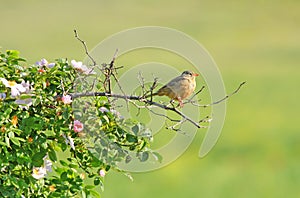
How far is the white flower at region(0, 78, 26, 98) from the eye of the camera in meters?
3.83

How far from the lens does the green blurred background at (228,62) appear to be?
37.5 feet

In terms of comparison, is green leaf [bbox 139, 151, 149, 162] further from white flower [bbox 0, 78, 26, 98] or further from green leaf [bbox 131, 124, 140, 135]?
white flower [bbox 0, 78, 26, 98]

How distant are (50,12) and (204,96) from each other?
75.1 ft

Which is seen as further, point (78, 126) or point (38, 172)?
point (38, 172)

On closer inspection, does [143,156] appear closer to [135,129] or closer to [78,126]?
[135,129]

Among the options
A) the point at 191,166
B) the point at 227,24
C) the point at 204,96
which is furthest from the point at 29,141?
the point at 227,24

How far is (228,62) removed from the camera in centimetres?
2558

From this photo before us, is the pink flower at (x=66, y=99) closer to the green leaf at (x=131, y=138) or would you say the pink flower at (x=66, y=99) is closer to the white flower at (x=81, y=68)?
the white flower at (x=81, y=68)

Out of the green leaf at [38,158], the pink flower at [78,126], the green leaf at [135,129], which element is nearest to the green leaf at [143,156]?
the green leaf at [135,129]

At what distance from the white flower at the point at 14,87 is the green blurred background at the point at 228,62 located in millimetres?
6367

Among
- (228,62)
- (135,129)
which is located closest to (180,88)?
(135,129)

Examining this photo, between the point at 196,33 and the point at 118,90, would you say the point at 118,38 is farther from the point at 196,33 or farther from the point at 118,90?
the point at 196,33

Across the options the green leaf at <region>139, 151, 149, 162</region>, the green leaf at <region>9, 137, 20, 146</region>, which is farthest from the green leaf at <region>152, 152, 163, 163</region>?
the green leaf at <region>9, 137, 20, 146</region>

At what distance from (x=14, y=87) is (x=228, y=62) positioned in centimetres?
2190
